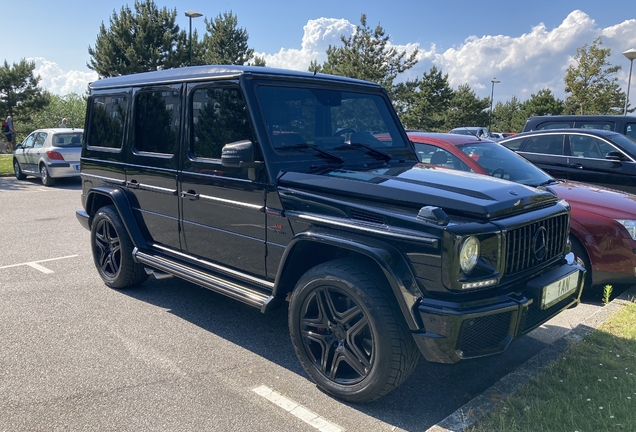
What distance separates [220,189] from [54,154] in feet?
40.0

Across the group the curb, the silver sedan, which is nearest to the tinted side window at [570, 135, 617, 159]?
the curb

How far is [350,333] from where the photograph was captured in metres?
3.20

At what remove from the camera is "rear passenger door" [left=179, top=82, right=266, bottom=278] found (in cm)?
380

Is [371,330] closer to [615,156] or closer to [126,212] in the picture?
[126,212]

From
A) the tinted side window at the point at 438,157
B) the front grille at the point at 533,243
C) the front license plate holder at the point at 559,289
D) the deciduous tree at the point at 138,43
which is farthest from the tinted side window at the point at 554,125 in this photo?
the deciduous tree at the point at 138,43

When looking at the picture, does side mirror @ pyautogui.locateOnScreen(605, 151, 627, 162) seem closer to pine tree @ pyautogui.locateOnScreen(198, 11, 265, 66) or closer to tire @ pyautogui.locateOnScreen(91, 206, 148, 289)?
tire @ pyautogui.locateOnScreen(91, 206, 148, 289)

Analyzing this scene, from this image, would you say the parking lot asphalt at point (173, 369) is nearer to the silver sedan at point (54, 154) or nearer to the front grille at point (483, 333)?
the front grille at point (483, 333)

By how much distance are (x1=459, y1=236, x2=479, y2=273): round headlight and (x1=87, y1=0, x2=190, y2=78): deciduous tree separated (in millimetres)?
38327

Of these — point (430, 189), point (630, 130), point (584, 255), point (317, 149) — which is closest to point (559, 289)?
point (430, 189)

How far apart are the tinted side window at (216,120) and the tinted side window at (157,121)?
273 millimetres

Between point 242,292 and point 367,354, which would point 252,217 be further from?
point 367,354

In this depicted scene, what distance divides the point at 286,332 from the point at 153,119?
2.24m

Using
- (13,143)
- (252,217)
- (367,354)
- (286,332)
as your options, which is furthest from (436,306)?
(13,143)

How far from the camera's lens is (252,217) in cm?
381
